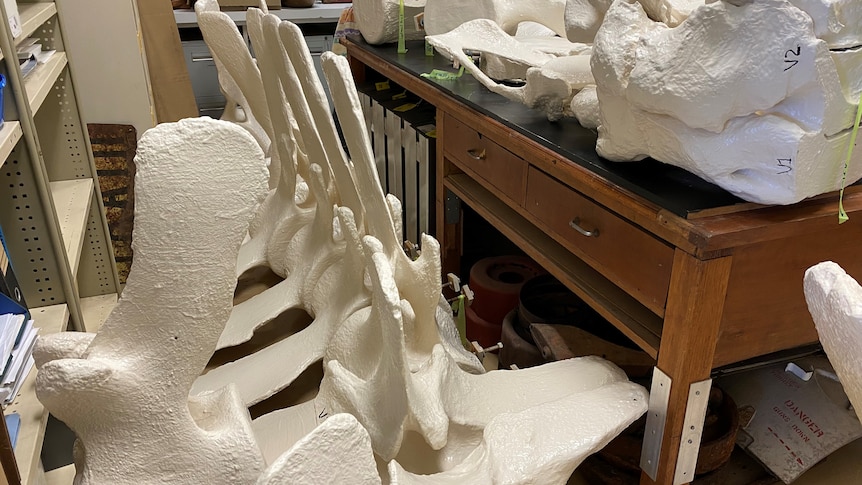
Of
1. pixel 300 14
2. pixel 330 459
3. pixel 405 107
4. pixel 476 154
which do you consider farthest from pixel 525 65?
pixel 300 14

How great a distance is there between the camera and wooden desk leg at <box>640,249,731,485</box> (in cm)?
98

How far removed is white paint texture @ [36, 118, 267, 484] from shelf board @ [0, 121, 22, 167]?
724 millimetres

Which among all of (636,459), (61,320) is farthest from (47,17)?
(636,459)

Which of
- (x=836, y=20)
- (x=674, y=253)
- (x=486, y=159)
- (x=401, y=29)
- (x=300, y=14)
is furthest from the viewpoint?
(x=300, y=14)

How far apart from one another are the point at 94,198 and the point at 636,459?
70.4 inches

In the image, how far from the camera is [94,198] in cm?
214

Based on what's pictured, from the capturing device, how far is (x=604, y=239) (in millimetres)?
1193

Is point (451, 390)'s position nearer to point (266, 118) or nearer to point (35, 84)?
point (266, 118)

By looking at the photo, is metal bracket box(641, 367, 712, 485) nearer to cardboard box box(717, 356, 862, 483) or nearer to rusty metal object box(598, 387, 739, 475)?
rusty metal object box(598, 387, 739, 475)

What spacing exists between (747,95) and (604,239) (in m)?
0.36

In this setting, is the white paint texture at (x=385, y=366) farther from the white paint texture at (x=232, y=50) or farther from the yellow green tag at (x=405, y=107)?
the yellow green tag at (x=405, y=107)

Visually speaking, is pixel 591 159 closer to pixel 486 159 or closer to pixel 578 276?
pixel 578 276

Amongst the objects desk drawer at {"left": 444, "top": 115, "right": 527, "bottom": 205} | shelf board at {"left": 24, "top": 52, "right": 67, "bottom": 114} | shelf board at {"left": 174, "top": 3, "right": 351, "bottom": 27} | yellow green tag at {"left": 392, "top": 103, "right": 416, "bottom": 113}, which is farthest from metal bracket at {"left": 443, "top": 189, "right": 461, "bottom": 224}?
shelf board at {"left": 174, "top": 3, "right": 351, "bottom": 27}

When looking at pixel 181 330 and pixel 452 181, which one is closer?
pixel 181 330
